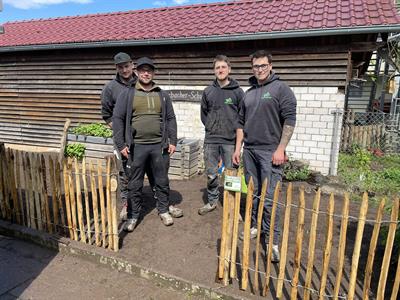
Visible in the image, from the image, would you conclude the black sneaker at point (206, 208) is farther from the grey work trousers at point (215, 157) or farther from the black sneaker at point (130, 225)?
the black sneaker at point (130, 225)

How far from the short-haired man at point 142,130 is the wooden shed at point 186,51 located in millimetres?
3528

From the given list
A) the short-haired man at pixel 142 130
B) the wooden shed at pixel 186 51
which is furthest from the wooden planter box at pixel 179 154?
the short-haired man at pixel 142 130

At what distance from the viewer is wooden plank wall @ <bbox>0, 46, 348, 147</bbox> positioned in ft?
22.0

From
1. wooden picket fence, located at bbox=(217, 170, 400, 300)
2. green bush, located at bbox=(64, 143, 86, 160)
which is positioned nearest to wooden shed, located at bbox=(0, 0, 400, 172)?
green bush, located at bbox=(64, 143, 86, 160)

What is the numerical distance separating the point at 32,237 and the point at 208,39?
17.0 ft

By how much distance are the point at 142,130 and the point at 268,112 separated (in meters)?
1.57

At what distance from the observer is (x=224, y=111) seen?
449 cm

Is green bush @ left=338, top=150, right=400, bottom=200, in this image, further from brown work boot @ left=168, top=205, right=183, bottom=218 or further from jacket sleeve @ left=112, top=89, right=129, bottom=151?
jacket sleeve @ left=112, top=89, right=129, bottom=151

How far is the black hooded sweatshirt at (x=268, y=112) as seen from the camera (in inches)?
132

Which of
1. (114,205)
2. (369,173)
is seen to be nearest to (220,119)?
(114,205)

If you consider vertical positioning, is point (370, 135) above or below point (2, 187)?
above

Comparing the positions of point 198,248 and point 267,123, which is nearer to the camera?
point 267,123

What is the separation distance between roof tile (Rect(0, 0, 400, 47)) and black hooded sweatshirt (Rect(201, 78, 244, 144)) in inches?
115

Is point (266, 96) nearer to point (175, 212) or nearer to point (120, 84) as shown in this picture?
point (120, 84)
